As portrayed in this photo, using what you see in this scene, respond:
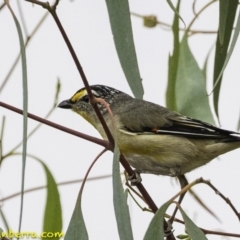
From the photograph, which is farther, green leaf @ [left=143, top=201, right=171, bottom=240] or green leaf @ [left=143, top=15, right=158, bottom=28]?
green leaf @ [left=143, top=15, right=158, bottom=28]

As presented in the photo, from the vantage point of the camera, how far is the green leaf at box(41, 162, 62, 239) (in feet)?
9.52

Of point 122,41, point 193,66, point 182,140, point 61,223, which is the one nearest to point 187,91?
point 193,66

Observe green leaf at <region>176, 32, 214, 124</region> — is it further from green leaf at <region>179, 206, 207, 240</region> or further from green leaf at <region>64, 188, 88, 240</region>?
green leaf at <region>64, 188, 88, 240</region>

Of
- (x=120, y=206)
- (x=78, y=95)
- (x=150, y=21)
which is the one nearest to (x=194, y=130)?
(x=150, y=21)

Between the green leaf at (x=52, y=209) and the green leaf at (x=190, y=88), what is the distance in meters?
0.64

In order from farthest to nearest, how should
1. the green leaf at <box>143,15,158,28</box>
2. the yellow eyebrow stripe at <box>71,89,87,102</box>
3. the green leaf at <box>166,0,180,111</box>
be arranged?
1. the yellow eyebrow stripe at <box>71,89,87,102</box>
2. the green leaf at <box>143,15,158,28</box>
3. the green leaf at <box>166,0,180,111</box>

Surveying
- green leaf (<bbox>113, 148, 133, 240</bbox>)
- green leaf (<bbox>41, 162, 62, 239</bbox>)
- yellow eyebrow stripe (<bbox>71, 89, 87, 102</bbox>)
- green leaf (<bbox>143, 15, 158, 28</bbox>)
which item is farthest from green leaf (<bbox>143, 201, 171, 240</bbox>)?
yellow eyebrow stripe (<bbox>71, 89, 87, 102</bbox>)

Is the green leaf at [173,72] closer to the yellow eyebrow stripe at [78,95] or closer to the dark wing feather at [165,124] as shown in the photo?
the dark wing feather at [165,124]

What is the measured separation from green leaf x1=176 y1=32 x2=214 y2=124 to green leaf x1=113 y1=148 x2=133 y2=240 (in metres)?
1.00

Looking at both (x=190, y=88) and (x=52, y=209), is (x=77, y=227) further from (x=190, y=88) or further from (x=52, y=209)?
(x=190, y=88)

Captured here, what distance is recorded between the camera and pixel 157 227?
84.7 inches

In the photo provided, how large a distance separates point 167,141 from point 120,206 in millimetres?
1384

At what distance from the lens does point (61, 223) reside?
2.92 meters

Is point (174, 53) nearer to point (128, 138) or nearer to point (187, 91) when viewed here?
point (187, 91)
